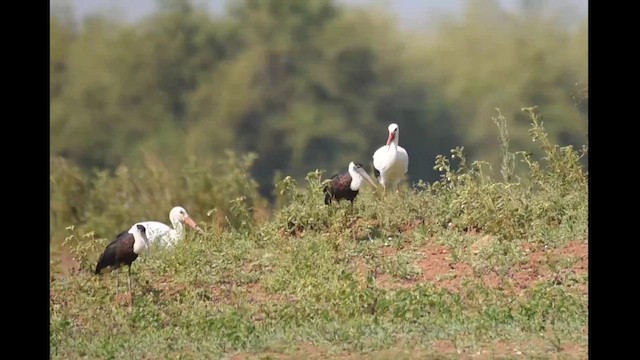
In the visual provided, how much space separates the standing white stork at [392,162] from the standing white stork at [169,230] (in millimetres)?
1427

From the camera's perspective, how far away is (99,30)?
10734mm

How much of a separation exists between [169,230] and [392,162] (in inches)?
67.6

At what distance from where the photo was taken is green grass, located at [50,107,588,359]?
216 inches

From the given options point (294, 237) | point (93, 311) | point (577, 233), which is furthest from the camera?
point (294, 237)

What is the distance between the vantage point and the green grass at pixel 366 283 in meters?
5.50

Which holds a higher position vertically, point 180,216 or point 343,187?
point 180,216

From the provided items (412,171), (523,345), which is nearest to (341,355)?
(523,345)

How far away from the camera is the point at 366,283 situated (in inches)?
245

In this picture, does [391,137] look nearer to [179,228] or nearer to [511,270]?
[179,228]

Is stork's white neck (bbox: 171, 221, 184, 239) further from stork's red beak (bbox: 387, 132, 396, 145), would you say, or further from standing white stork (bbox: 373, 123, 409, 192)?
stork's red beak (bbox: 387, 132, 396, 145)

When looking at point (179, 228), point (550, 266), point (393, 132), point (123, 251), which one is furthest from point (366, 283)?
point (393, 132)

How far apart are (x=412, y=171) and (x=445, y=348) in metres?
3.44

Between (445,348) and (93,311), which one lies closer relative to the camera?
(445,348)
